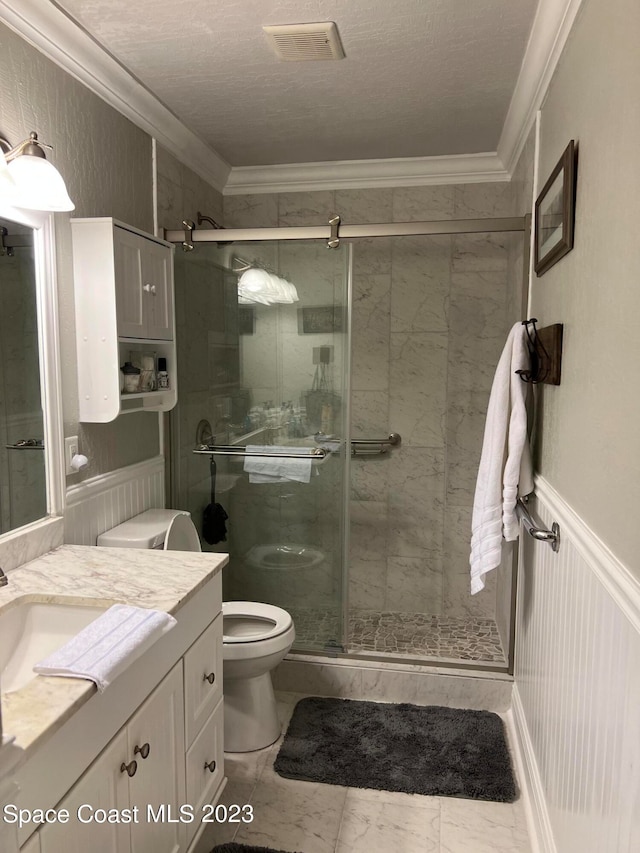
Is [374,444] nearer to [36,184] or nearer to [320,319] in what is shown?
[320,319]

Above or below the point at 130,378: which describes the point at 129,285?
above

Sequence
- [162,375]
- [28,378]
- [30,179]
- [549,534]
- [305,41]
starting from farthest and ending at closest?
[162,375] → [305,41] → [28,378] → [549,534] → [30,179]

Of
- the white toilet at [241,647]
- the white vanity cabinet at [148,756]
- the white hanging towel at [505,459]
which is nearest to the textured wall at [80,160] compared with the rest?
the white toilet at [241,647]

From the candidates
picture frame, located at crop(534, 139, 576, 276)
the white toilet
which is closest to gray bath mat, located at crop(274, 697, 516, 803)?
the white toilet

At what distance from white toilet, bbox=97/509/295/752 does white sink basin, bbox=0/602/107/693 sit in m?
0.64

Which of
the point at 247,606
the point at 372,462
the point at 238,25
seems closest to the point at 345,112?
the point at 238,25

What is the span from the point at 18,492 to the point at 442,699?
187 centimetres

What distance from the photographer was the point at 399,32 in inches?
73.3

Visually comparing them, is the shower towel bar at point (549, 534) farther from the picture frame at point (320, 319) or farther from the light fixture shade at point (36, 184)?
the light fixture shade at point (36, 184)

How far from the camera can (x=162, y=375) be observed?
7.68 feet

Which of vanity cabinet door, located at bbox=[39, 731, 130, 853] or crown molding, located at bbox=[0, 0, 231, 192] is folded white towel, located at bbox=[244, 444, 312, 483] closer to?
crown molding, located at bbox=[0, 0, 231, 192]

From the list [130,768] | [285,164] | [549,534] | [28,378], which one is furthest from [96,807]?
[285,164]

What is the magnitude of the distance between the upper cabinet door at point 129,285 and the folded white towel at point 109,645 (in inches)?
41.2

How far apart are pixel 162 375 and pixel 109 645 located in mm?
1341
